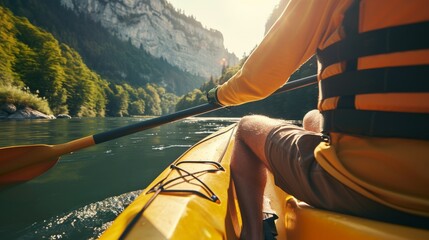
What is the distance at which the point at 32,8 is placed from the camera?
7188cm

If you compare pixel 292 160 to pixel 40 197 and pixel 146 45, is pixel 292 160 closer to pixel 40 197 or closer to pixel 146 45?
pixel 40 197

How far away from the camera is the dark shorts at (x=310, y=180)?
87 cm

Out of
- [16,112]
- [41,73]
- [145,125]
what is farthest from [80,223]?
[41,73]

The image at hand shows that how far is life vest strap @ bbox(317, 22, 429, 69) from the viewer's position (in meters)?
0.79

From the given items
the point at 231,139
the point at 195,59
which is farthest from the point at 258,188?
the point at 195,59

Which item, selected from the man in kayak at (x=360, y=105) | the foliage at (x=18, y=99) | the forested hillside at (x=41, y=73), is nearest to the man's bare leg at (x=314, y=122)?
the man in kayak at (x=360, y=105)

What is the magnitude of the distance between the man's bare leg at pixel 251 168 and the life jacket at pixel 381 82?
492mm

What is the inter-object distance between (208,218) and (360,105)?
0.91 metres

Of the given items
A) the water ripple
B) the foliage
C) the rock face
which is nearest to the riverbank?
the foliage

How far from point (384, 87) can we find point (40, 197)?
12.2ft

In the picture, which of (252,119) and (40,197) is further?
(40,197)

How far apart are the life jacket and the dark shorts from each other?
0.16 metres

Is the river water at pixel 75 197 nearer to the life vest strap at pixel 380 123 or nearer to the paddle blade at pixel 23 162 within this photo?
the paddle blade at pixel 23 162

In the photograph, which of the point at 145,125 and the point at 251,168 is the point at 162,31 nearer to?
the point at 145,125
